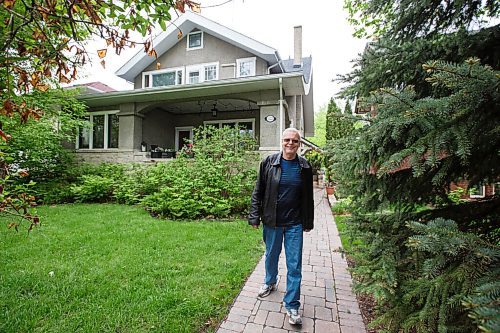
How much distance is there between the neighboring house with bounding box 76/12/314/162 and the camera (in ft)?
30.6

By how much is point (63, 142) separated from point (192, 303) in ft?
42.8

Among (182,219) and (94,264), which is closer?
(94,264)

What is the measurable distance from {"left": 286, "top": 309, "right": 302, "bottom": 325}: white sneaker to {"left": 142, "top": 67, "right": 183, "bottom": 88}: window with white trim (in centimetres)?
1250

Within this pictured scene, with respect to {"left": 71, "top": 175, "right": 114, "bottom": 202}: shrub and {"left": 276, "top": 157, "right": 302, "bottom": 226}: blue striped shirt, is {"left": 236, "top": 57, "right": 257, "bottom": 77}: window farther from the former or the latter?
{"left": 276, "top": 157, "right": 302, "bottom": 226}: blue striped shirt

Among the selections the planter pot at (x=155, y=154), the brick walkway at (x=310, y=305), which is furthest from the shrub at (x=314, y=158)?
the planter pot at (x=155, y=154)

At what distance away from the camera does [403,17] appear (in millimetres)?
2234

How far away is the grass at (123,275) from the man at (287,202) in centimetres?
82

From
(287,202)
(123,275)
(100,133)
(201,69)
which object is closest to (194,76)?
(201,69)

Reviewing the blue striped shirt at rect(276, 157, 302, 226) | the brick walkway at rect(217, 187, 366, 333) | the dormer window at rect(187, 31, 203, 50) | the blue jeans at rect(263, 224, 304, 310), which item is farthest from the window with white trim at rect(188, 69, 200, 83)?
the blue jeans at rect(263, 224, 304, 310)

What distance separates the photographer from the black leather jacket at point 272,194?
8.61ft

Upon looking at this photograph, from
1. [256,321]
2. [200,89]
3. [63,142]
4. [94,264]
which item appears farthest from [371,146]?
[63,142]

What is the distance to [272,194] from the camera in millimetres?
2643

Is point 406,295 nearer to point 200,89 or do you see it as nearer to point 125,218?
point 125,218

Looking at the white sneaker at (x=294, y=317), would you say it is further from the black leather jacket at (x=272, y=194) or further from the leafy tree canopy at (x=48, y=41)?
the leafy tree canopy at (x=48, y=41)
